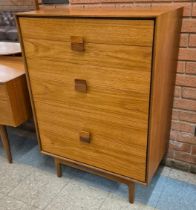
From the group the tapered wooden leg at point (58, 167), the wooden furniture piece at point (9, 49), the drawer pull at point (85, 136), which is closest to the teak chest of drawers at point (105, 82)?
the drawer pull at point (85, 136)

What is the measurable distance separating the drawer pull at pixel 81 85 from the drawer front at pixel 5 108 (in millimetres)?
504

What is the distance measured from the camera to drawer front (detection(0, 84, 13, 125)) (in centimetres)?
Answer: 146

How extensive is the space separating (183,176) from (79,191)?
648 mm

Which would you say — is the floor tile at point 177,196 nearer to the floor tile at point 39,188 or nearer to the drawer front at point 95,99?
the drawer front at point 95,99

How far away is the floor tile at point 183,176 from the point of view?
60.1 inches

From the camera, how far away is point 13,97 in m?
1.50

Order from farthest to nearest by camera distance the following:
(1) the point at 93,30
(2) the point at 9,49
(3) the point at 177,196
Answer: (2) the point at 9,49, (3) the point at 177,196, (1) the point at 93,30

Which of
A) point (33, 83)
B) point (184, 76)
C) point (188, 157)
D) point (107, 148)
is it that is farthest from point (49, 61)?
point (188, 157)

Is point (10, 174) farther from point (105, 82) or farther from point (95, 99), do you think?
point (105, 82)

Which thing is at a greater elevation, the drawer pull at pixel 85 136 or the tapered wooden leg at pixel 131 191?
the drawer pull at pixel 85 136

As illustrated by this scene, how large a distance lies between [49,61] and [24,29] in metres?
0.19

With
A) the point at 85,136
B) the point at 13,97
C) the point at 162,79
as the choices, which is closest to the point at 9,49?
the point at 13,97

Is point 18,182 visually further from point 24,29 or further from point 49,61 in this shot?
point 24,29

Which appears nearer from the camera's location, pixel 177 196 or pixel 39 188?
pixel 177 196
